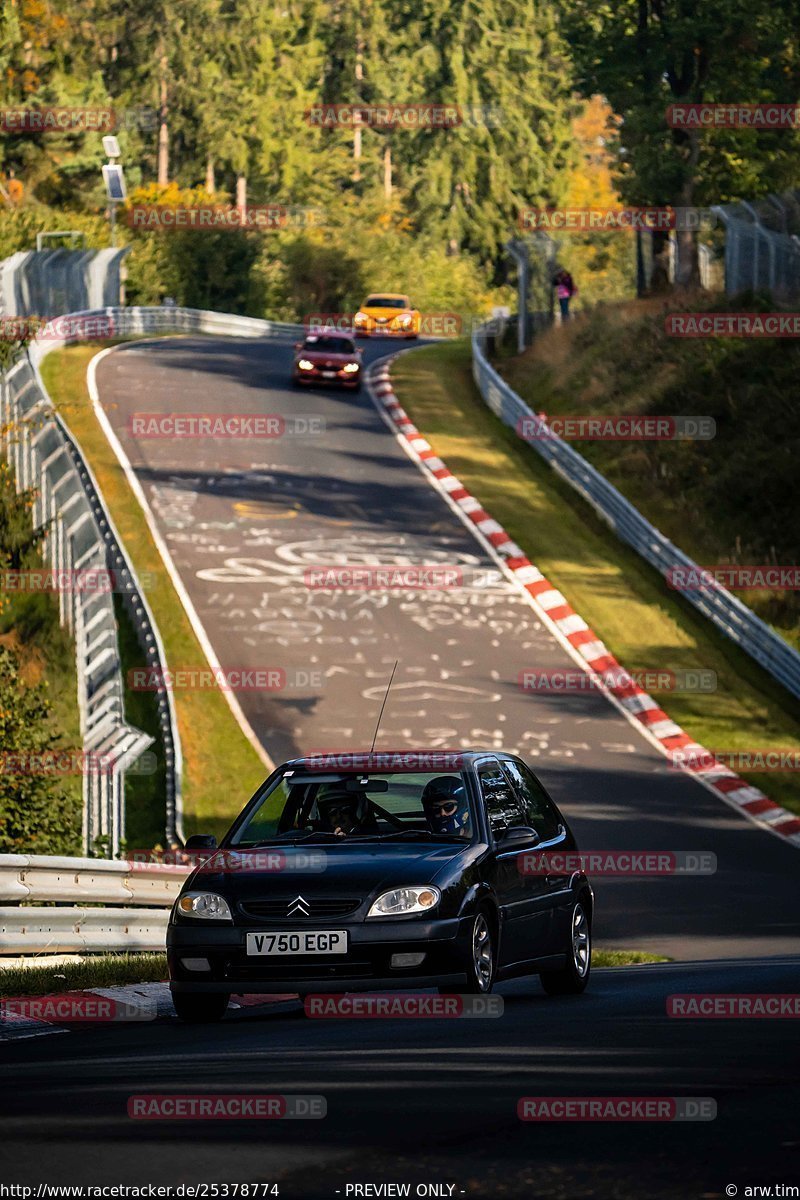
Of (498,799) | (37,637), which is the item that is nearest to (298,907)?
(498,799)

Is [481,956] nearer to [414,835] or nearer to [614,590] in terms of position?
[414,835]

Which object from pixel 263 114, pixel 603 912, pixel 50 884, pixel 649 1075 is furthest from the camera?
pixel 263 114

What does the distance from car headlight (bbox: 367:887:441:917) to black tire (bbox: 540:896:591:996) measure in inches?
71.4

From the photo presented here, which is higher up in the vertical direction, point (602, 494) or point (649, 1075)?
point (649, 1075)

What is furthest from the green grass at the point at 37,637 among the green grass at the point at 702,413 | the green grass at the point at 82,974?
the green grass at the point at 82,974

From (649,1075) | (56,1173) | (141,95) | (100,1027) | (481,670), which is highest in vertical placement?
(141,95)

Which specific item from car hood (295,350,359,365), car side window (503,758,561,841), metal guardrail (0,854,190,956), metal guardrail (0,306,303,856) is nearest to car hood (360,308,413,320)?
car hood (295,350,359,365)

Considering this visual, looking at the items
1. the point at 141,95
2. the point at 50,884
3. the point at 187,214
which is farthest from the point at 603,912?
the point at 141,95

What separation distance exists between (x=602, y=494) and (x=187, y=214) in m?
57.8

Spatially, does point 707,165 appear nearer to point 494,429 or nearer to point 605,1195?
point 494,429

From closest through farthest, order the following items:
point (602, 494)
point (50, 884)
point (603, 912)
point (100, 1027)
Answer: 1. point (100, 1027)
2. point (50, 884)
3. point (603, 912)
4. point (602, 494)

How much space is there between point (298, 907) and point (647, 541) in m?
23.4

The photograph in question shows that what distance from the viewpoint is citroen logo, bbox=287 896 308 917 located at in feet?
31.5

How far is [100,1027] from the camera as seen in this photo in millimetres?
9633
